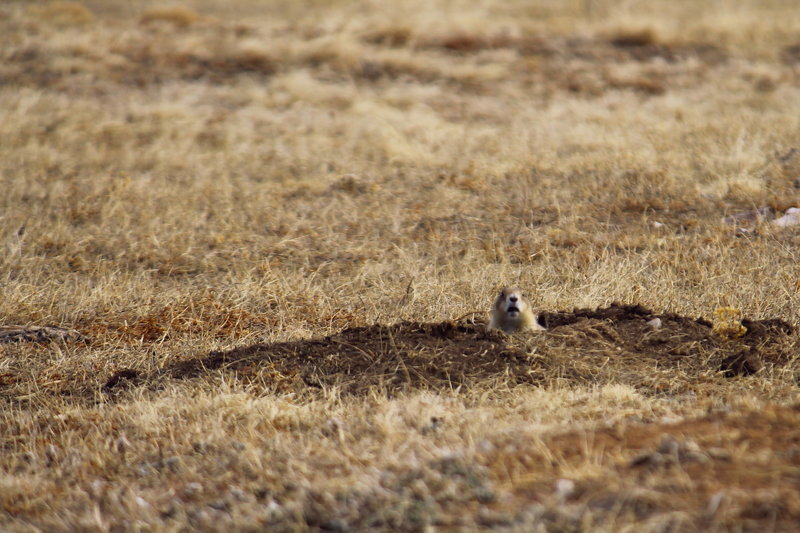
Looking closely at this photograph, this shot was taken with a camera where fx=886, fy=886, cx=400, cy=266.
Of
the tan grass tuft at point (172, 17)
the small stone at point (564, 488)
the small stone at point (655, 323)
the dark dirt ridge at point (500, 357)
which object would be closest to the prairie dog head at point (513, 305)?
the dark dirt ridge at point (500, 357)

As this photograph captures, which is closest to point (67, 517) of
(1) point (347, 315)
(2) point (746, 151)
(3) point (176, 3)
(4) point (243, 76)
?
(1) point (347, 315)

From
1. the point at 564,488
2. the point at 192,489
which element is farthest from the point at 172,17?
the point at 564,488

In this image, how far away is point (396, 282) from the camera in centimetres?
890

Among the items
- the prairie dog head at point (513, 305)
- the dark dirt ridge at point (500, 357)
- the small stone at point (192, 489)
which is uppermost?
the prairie dog head at point (513, 305)

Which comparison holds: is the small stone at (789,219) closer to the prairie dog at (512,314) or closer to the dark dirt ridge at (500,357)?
the dark dirt ridge at (500,357)

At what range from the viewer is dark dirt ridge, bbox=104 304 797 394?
6191 mm

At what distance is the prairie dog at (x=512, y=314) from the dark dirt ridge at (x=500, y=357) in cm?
21

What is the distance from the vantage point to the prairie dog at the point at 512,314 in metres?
6.93

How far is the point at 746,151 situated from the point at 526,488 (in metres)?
9.85

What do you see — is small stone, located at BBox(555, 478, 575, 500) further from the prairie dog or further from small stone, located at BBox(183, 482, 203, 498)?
the prairie dog

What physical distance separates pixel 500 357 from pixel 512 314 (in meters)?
0.60

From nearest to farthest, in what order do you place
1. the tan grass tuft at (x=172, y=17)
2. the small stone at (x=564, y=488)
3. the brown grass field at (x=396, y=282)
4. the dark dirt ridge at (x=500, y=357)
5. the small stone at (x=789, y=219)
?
1. the small stone at (x=564, y=488)
2. the brown grass field at (x=396, y=282)
3. the dark dirt ridge at (x=500, y=357)
4. the small stone at (x=789, y=219)
5. the tan grass tuft at (x=172, y=17)

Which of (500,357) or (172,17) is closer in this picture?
(500,357)

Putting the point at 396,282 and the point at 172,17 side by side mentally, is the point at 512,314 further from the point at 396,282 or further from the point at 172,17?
the point at 172,17
